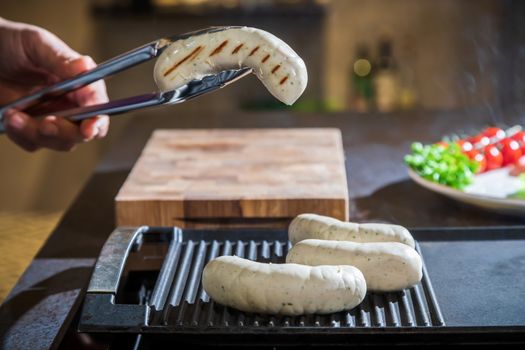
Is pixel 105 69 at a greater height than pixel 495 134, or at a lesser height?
greater

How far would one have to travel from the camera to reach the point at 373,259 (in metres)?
1.17

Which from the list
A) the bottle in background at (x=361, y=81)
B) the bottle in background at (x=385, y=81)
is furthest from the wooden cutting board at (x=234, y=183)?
the bottle in background at (x=361, y=81)

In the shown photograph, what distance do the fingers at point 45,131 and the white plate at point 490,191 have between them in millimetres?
730

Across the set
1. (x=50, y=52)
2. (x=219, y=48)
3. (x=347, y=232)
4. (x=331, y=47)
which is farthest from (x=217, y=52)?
(x=331, y=47)

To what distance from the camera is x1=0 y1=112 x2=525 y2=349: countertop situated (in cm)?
123

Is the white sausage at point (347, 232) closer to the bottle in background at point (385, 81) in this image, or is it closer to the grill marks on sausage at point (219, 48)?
the grill marks on sausage at point (219, 48)

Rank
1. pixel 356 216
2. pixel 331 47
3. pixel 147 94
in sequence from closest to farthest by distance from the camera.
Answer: pixel 147 94
pixel 356 216
pixel 331 47

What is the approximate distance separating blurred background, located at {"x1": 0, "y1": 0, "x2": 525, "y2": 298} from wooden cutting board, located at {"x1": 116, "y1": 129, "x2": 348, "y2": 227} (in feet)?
6.57

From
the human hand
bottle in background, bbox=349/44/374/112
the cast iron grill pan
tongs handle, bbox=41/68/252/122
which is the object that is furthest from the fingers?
bottle in background, bbox=349/44/374/112

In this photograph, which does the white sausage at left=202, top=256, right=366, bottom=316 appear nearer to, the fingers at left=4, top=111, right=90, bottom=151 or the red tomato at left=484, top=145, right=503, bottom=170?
the fingers at left=4, top=111, right=90, bottom=151

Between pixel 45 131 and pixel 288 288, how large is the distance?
0.87m

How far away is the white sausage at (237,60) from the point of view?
3.87ft

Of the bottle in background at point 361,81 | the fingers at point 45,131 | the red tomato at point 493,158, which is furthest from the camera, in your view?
the bottle in background at point 361,81

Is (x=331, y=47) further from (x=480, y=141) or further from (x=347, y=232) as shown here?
(x=347, y=232)
